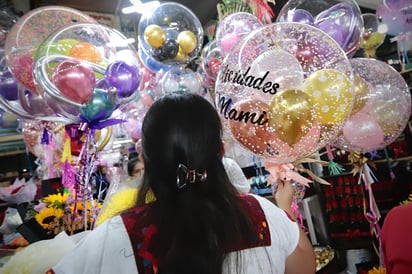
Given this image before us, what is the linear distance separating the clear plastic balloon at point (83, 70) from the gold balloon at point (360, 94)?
123 cm

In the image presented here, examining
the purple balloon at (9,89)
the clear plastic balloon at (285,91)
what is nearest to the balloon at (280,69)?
the clear plastic balloon at (285,91)

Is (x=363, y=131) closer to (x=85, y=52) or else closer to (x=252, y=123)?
(x=252, y=123)

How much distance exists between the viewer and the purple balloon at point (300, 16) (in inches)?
66.5

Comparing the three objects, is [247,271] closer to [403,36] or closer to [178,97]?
[178,97]

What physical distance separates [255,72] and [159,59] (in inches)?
47.0

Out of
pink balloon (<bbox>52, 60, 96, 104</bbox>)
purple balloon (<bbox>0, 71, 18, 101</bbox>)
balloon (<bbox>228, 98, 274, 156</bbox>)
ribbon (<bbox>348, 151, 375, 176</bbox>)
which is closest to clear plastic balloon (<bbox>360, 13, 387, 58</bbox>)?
ribbon (<bbox>348, 151, 375, 176</bbox>)

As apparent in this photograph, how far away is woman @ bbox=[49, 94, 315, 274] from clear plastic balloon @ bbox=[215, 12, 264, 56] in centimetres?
125

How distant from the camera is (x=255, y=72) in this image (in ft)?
4.14

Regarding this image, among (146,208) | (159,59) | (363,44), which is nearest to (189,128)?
(146,208)

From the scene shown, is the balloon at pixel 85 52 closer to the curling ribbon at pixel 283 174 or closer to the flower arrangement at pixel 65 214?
the flower arrangement at pixel 65 214

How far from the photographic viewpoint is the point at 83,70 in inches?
60.1

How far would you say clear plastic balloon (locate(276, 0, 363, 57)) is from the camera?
1.69 metres

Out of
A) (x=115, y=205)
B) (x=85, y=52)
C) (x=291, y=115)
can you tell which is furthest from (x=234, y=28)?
(x=115, y=205)

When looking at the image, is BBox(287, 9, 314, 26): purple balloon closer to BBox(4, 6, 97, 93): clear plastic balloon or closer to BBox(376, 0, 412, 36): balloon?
BBox(376, 0, 412, 36): balloon
